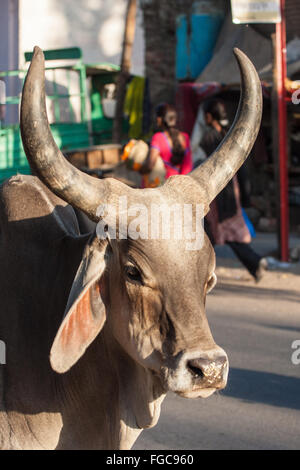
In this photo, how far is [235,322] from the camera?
7.22 m

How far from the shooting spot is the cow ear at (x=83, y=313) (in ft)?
9.21

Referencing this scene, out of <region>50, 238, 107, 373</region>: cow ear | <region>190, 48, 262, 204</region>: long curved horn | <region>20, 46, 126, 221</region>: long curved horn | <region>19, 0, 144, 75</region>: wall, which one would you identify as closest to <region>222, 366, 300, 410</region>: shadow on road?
<region>190, 48, 262, 204</region>: long curved horn

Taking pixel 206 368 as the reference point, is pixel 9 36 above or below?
above

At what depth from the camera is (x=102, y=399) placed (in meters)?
3.09

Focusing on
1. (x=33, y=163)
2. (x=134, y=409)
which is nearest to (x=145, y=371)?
(x=134, y=409)

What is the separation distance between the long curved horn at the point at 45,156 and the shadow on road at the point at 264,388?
9.06ft

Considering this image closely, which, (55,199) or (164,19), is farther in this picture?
(164,19)

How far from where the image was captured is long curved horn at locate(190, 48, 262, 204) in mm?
3164

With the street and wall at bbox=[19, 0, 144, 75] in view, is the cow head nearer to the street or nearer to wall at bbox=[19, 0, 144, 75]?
the street

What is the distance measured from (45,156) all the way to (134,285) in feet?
1.74

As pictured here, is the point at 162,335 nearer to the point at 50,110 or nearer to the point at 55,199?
the point at 55,199

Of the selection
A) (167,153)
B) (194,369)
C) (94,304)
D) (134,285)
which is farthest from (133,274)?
(167,153)

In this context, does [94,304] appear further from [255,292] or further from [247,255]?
[247,255]

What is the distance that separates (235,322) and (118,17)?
35.1 ft
